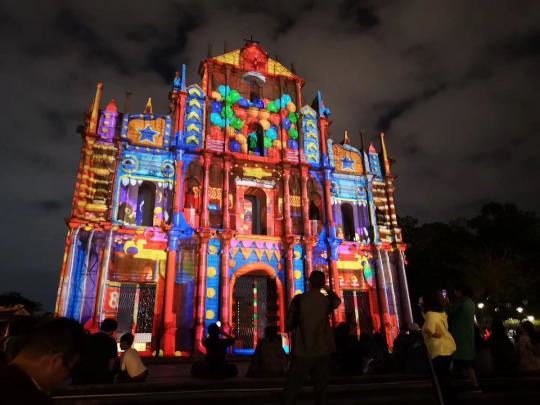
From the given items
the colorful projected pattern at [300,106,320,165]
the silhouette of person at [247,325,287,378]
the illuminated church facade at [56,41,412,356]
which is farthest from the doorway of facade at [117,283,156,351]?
the colorful projected pattern at [300,106,320,165]

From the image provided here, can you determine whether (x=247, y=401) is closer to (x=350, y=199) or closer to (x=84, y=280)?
(x=84, y=280)

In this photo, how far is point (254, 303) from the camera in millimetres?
19562

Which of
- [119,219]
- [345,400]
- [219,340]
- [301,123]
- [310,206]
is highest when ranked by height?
[301,123]

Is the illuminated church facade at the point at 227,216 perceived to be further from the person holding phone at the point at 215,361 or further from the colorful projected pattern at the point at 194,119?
the person holding phone at the point at 215,361

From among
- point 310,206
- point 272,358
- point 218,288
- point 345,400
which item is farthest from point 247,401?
point 310,206

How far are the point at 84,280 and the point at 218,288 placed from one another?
6.07 meters

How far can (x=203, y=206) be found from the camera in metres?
19.2

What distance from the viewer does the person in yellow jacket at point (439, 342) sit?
496cm

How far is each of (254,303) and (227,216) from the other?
4863mm

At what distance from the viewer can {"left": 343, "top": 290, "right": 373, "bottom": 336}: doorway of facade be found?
20.2 meters

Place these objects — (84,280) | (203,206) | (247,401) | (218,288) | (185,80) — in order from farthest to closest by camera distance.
→ (185,80)
(203,206)
(218,288)
(84,280)
(247,401)

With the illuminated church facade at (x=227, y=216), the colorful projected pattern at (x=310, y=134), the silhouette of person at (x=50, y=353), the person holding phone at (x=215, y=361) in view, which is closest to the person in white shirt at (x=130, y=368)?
the person holding phone at (x=215, y=361)

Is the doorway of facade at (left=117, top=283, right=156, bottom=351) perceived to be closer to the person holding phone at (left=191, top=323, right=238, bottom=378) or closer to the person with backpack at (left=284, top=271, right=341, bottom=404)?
the person holding phone at (left=191, top=323, right=238, bottom=378)

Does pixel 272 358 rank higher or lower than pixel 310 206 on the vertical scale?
lower
